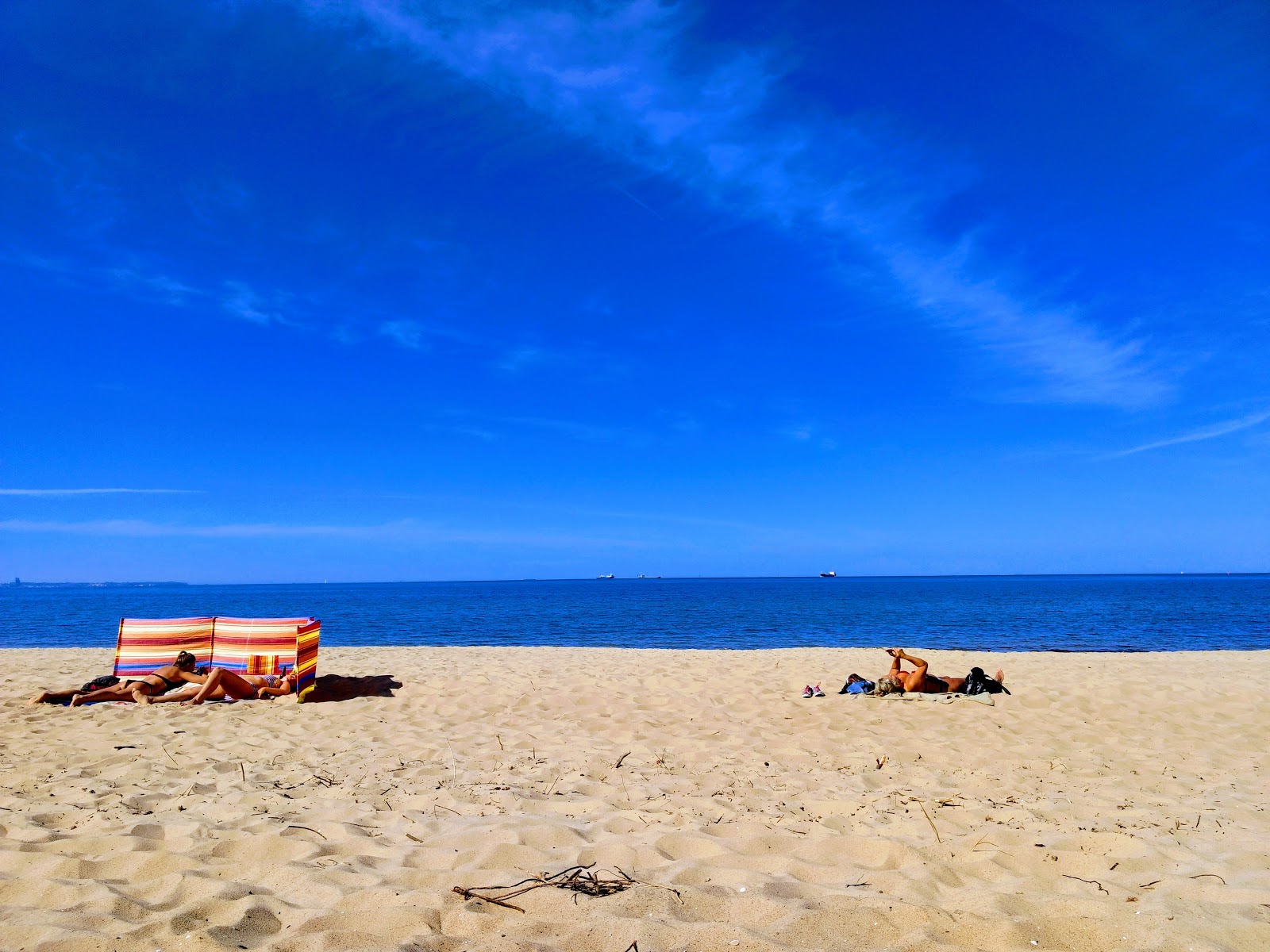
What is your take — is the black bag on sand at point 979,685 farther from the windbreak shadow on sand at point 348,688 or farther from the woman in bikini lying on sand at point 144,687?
the woman in bikini lying on sand at point 144,687

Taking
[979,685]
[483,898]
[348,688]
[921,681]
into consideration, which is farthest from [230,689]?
[979,685]

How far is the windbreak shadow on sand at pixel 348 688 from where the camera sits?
9.88 metres

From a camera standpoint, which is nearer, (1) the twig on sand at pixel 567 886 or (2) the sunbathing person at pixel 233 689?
(1) the twig on sand at pixel 567 886

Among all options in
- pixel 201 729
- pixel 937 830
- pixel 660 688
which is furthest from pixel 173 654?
pixel 937 830

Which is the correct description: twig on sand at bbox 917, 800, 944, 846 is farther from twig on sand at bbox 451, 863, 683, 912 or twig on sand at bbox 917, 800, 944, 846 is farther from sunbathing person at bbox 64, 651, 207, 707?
sunbathing person at bbox 64, 651, 207, 707

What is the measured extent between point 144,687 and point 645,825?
26.3ft

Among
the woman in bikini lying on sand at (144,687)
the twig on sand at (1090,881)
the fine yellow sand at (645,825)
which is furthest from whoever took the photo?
the woman in bikini lying on sand at (144,687)

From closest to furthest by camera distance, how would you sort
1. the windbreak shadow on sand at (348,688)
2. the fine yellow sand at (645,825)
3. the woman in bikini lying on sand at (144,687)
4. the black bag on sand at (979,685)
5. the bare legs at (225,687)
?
the fine yellow sand at (645,825) → the woman in bikini lying on sand at (144,687) → the bare legs at (225,687) → the black bag on sand at (979,685) → the windbreak shadow on sand at (348,688)

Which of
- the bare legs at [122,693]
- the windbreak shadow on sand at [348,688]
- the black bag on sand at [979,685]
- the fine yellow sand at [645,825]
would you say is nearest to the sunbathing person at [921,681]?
the black bag on sand at [979,685]

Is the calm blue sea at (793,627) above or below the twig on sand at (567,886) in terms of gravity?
below

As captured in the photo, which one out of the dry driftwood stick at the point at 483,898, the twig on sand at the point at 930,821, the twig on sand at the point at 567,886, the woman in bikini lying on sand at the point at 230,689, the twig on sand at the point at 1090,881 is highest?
the woman in bikini lying on sand at the point at 230,689

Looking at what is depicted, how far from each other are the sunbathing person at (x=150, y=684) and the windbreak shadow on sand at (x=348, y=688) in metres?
1.55

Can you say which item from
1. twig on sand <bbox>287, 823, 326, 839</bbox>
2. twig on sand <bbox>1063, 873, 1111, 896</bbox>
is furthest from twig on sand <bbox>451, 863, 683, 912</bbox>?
twig on sand <bbox>1063, 873, 1111, 896</bbox>

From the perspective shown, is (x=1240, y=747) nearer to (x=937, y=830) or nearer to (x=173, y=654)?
(x=937, y=830)
